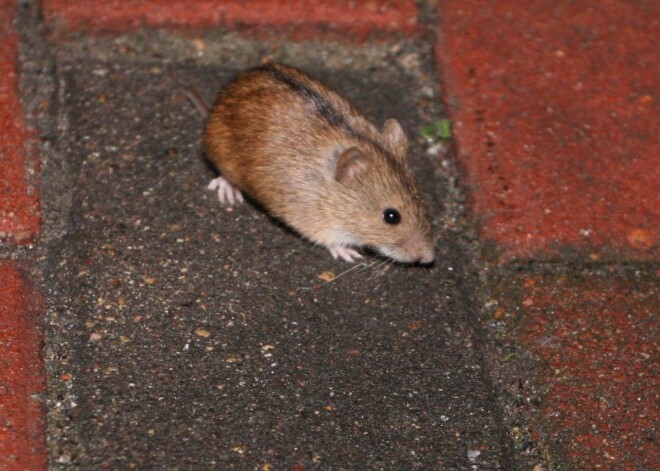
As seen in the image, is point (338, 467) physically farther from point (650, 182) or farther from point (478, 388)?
point (650, 182)

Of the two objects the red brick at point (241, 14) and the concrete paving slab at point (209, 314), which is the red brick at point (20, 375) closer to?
the concrete paving slab at point (209, 314)

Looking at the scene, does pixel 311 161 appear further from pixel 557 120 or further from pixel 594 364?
pixel 594 364

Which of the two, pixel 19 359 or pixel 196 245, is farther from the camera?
pixel 196 245

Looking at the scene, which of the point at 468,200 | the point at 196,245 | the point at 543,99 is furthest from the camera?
the point at 543,99

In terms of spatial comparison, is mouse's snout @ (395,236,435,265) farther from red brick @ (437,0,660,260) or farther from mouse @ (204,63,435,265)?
red brick @ (437,0,660,260)

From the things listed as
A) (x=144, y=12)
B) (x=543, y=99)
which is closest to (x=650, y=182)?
(x=543, y=99)

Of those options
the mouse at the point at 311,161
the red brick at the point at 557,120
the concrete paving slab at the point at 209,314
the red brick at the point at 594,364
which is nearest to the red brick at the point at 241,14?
the concrete paving slab at the point at 209,314

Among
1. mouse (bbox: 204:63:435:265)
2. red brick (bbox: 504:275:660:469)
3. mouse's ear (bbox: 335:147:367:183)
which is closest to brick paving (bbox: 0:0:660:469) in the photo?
red brick (bbox: 504:275:660:469)

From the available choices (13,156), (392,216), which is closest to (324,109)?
(392,216)
